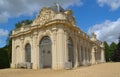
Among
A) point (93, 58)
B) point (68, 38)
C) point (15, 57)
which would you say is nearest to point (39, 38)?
point (68, 38)

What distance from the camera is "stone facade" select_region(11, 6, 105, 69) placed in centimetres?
2600

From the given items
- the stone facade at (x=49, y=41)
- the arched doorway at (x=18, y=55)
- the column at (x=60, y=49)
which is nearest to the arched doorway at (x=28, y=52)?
the stone facade at (x=49, y=41)

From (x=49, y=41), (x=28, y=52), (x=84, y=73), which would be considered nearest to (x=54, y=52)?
(x=49, y=41)

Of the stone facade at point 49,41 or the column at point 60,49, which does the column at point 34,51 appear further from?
the column at point 60,49

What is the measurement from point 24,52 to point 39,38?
4.24 meters

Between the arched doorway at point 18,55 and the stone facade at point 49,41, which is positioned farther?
the arched doorway at point 18,55

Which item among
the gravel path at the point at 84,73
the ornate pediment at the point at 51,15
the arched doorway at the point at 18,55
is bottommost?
the gravel path at the point at 84,73

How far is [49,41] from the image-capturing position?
2769cm

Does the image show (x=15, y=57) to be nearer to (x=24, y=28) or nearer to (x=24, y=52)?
(x=24, y=52)

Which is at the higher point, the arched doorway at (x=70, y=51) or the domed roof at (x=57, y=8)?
the domed roof at (x=57, y=8)

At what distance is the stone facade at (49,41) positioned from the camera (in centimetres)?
2600

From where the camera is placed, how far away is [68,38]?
2727cm

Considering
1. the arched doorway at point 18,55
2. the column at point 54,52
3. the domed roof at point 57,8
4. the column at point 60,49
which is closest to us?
the column at point 60,49

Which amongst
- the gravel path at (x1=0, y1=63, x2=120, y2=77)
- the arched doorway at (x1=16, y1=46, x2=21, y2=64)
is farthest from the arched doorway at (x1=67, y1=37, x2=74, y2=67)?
the arched doorway at (x1=16, y1=46, x2=21, y2=64)
